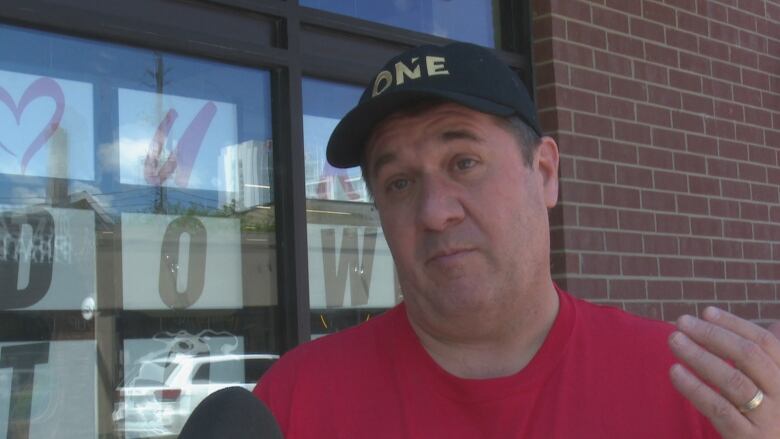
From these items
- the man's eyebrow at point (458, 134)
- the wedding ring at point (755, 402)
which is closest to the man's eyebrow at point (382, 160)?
the man's eyebrow at point (458, 134)

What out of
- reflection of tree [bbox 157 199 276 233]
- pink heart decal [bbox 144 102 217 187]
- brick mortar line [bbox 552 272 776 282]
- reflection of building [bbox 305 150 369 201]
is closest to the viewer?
pink heart decal [bbox 144 102 217 187]

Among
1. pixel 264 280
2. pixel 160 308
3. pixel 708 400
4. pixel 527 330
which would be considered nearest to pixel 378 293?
pixel 264 280

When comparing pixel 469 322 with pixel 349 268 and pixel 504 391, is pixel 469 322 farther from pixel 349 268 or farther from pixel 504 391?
pixel 349 268

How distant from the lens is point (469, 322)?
1840mm

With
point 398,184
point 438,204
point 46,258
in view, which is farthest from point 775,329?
point 46,258

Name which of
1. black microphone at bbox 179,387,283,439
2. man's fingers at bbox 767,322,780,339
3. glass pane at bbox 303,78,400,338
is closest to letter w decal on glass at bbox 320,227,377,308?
glass pane at bbox 303,78,400,338

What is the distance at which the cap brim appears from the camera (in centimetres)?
179

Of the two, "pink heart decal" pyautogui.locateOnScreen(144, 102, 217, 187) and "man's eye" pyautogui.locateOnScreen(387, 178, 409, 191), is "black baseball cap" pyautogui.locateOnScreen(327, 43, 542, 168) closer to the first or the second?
"man's eye" pyautogui.locateOnScreen(387, 178, 409, 191)

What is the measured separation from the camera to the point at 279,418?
183 centimetres

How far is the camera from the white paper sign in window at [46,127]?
3.08 meters

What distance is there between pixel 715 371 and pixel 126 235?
2.40 m

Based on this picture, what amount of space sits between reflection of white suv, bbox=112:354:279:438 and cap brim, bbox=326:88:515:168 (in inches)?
63.6

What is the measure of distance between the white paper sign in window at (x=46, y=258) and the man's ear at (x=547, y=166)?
179 centimetres

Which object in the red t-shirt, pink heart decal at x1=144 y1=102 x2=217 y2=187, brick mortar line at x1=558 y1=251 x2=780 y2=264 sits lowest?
the red t-shirt
